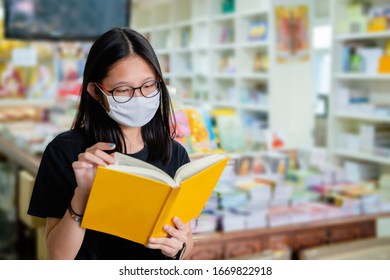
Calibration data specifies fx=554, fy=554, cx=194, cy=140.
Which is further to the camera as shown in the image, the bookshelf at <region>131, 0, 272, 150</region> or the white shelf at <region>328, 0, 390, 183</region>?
the bookshelf at <region>131, 0, 272, 150</region>

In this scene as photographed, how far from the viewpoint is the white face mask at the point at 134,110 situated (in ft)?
3.59

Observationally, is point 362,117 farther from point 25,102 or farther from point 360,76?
point 25,102

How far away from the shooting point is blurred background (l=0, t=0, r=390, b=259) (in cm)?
265

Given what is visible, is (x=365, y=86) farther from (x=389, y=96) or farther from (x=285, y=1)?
(x=285, y=1)

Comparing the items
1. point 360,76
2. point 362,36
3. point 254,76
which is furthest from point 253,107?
point 362,36

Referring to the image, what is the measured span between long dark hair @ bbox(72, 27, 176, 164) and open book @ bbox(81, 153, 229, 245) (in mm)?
136

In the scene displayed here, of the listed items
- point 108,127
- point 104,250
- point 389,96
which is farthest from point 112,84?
point 389,96

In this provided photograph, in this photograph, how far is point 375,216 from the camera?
3.08 metres

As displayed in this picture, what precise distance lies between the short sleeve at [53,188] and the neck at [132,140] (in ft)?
0.42

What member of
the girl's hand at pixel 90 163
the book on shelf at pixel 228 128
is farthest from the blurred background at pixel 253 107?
the girl's hand at pixel 90 163

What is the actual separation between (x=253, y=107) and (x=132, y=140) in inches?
169

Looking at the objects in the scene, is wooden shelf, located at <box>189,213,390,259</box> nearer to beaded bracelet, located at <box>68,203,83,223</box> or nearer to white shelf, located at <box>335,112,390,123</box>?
white shelf, located at <box>335,112,390,123</box>

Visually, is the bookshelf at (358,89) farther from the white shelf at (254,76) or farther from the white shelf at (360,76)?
the white shelf at (254,76)

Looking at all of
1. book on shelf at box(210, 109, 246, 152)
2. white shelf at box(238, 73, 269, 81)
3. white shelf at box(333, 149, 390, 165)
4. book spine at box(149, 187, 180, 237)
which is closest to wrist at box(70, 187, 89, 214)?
book spine at box(149, 187, 180, 237)
